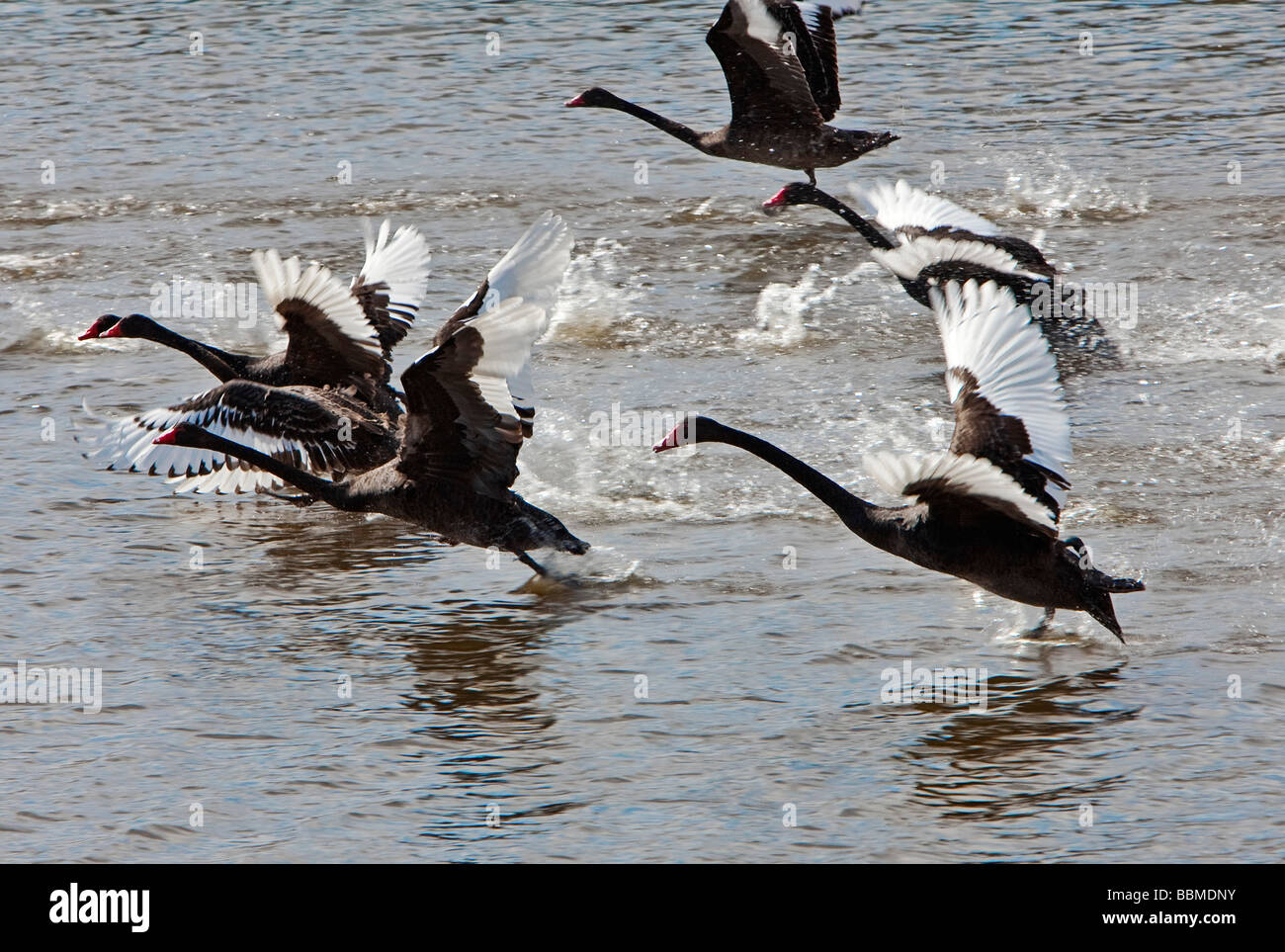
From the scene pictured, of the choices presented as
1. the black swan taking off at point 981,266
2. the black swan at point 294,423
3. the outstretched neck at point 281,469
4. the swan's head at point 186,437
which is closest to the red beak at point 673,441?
the black swan at point 294,423

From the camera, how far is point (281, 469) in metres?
7.41

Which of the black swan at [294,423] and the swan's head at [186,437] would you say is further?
the black swan at [294,423]

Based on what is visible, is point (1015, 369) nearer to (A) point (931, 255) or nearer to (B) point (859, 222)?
(A) point (931, 255)

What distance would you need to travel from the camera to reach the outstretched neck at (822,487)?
6312mm

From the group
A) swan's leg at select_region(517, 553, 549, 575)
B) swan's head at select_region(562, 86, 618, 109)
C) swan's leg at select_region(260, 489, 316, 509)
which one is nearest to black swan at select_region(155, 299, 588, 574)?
swan's leg at select_region(517, 553, 549, 575)

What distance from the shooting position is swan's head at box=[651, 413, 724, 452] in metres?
6.27

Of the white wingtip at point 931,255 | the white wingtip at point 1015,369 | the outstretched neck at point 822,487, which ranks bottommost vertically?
the outstretched neck at point 822,487

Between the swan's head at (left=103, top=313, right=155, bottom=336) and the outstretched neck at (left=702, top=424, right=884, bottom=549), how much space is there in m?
3.91

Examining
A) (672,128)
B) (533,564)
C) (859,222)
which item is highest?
(672,128)

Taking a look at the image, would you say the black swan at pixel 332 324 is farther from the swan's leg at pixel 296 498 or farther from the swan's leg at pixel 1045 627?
the swan's leg at pixel 1045 627

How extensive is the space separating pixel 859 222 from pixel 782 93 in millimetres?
1838

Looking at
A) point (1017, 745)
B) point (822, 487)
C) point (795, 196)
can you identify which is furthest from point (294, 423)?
point (795, 196)

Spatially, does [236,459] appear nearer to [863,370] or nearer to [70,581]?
[70,581]

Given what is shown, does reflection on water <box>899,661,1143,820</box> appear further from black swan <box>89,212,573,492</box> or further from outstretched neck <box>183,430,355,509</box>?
outstretched neck <box>183,430,355,509</box>
